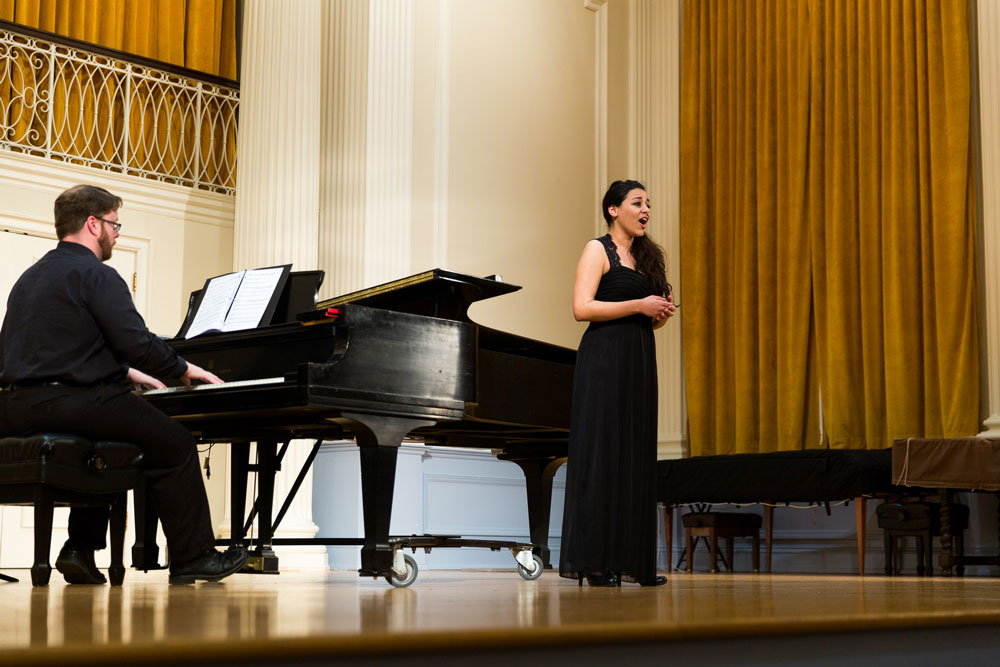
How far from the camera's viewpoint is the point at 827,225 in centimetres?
728

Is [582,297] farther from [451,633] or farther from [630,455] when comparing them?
[451,633]

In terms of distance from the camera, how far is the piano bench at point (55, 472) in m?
3.55

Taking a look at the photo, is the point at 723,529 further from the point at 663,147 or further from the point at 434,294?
the point at 434,294

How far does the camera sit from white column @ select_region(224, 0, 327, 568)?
7023 mm

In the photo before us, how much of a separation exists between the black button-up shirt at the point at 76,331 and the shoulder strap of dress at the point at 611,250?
1454 mm

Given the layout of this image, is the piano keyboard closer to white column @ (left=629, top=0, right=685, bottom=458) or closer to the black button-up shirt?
the black button-up shirt

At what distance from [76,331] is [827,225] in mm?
5035

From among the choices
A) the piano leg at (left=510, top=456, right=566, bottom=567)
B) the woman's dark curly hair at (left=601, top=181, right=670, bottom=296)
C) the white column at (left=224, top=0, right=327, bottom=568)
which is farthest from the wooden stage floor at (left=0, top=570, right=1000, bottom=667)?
the white column at (left=224, top=0, right=327, bottom=568)

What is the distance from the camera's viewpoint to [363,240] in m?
7.14

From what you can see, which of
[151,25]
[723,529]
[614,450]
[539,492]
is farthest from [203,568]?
[151,25]

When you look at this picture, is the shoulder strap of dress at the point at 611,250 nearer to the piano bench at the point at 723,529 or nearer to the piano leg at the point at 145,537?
the piano leg at the point at 145,537

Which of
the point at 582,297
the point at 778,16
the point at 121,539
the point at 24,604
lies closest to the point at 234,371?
the point at 121,539

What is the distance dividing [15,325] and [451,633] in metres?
2.51

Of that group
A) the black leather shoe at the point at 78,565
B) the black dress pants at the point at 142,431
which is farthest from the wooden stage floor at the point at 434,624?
the black leather shoe at the point at 78,565
